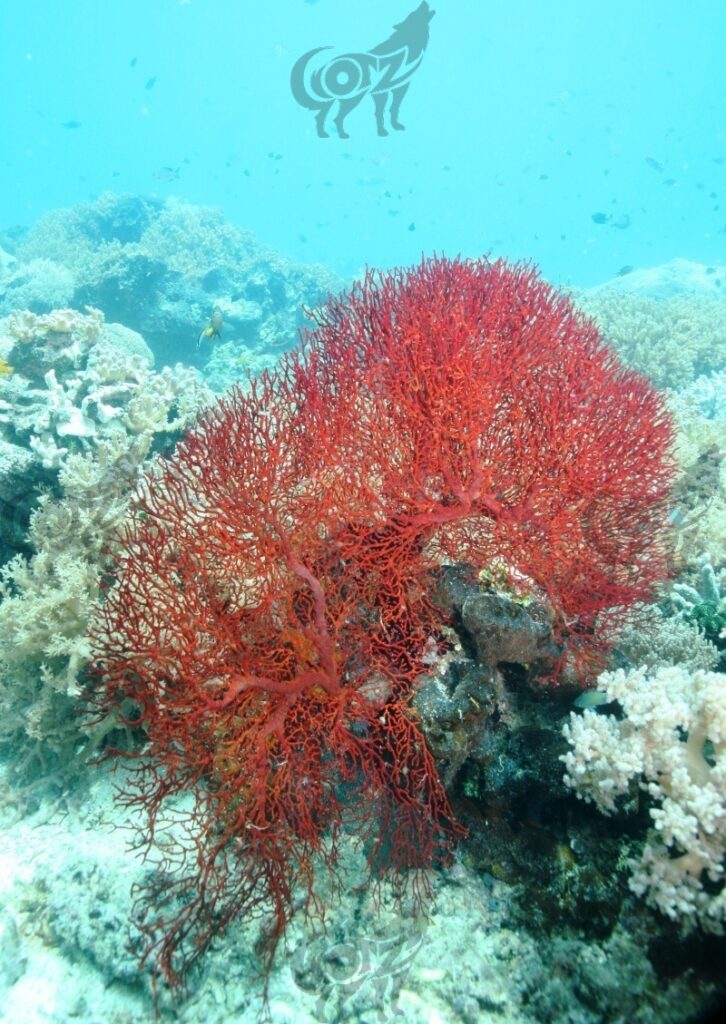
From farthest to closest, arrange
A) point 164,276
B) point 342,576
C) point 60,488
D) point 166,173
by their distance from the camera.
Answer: point 166,173 < point 164,276 < point 60,488 < point 342,576

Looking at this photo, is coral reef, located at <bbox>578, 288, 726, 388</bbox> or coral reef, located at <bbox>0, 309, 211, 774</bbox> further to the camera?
coral reef, located at <bbox>578, 288, 726, 388</bbox>

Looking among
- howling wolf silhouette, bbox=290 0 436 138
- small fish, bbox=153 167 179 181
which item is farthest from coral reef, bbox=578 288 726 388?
small fish, bbox=153 167 179 181

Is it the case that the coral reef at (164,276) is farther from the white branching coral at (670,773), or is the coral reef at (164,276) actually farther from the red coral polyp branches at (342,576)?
the white branching coral at (670,773)

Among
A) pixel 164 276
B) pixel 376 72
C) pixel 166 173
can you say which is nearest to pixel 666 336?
pixel 376 72

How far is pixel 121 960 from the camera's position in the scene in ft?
11.4

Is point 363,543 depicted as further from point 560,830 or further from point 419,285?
point 419,285

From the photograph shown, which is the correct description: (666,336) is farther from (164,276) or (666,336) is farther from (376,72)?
(164,276)

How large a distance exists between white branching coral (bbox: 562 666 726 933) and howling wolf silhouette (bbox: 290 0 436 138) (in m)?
17.0

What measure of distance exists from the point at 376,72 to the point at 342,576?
20483 mm

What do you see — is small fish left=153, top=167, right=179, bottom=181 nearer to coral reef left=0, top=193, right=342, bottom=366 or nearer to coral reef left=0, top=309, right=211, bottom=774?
coral reef left=0, top=193, right=342, bottom=366

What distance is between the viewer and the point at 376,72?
17.5 metres

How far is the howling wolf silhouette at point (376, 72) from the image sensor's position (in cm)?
1587

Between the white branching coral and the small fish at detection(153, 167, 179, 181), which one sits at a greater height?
the small fish at detection(153, 167, 179, 181)

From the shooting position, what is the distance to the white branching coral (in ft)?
8.70
